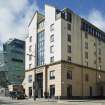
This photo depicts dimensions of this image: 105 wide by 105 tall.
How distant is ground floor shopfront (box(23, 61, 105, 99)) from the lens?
66.9 m

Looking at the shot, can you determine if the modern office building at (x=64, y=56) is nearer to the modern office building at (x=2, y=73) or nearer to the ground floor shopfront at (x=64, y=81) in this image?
the ground floor shopfront at (x=64, y=81)

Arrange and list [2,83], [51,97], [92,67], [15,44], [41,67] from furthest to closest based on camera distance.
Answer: [15,44]
[2,83]
[92,67]
[41,67]
[51,97]

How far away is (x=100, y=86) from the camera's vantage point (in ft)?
267

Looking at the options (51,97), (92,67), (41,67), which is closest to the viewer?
(51,97)

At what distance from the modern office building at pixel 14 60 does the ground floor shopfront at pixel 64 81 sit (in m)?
67.6

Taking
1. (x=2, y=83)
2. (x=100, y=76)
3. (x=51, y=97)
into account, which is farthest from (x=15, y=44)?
(x=51, y=97)

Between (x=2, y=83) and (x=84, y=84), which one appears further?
(x=2, y=83)

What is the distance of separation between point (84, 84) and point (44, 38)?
16.1 metres

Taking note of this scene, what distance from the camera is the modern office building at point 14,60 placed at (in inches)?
5837

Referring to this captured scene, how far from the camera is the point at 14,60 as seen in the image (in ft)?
496

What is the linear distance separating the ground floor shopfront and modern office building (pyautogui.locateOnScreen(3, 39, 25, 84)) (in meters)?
67.6

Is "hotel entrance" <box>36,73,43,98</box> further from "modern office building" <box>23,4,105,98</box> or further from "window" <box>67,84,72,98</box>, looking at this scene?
"window" <box>67,84,72,98</box>

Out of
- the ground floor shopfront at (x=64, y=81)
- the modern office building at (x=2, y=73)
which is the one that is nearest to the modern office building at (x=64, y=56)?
the ground floor shopfront at (x=64, y=81)

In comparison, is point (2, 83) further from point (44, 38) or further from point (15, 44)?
point (44, 38)
